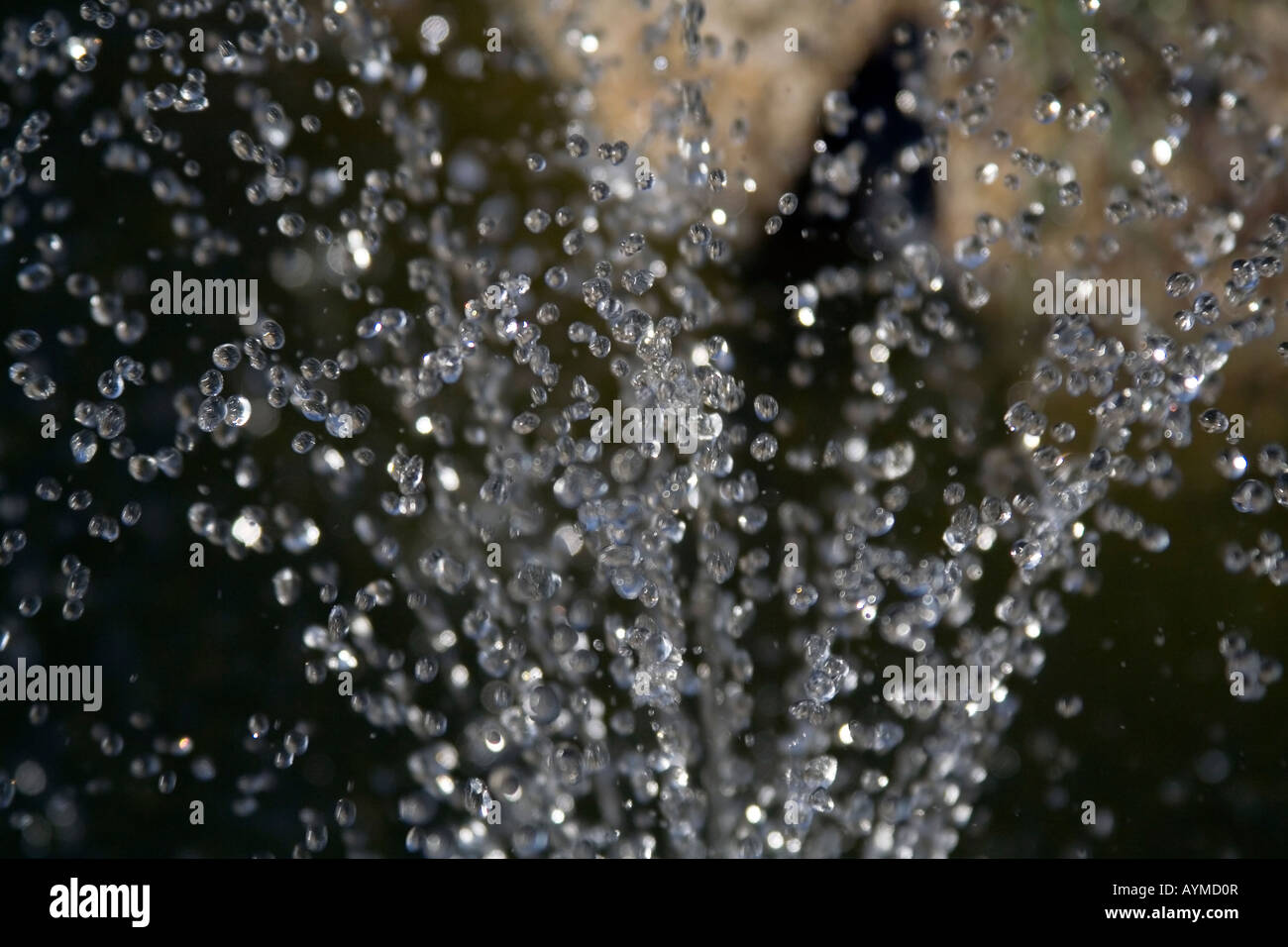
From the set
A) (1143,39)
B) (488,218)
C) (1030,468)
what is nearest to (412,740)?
(488,218)

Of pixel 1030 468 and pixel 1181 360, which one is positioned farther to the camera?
pixel 1030 468

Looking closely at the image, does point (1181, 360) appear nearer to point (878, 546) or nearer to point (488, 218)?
point (878, 546)

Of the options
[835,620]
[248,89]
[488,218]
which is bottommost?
[835,620]

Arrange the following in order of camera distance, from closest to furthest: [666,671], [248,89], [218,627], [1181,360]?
→ 1. [666,671]
2. [1181,360]
3. [218,627]
4. [248,89]

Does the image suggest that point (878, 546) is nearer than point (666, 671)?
No

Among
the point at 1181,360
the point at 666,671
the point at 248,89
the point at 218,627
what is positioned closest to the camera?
the point at 666,671

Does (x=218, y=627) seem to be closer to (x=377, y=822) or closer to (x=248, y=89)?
(x=377, y=822)

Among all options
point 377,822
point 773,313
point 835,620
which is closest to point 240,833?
point 377,822

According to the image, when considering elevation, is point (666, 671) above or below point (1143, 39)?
below

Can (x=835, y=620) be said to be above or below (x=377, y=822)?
above
